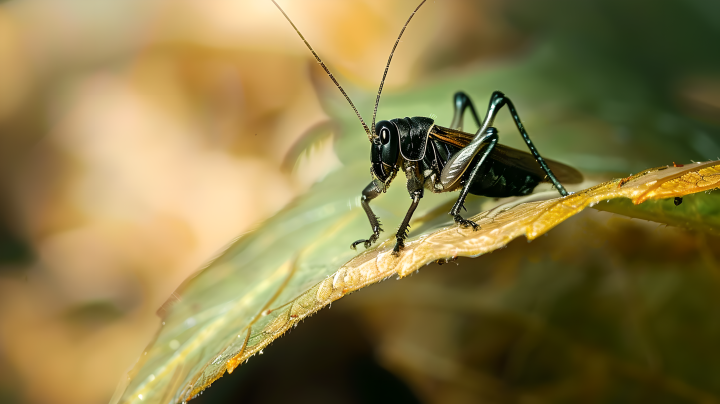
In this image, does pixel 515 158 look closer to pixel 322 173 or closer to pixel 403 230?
pixel 403 230

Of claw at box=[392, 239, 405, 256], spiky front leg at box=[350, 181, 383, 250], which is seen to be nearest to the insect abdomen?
spiky front leg at box=[350, 181, 383, 250]

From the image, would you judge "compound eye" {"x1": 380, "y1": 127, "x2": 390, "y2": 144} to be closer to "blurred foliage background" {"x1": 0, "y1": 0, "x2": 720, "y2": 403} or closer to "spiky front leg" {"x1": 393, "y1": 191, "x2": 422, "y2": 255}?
"spiky front leg" {"x1": 393, "y1": 191, "x2": 422, "y2": 255}

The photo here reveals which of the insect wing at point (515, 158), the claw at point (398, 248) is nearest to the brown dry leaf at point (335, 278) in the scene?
the claw at point (398, 248)

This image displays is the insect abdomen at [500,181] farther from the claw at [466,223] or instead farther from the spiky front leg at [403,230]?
the claw at [466,223]

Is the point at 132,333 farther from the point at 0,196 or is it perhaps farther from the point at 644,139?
the point at 644,139

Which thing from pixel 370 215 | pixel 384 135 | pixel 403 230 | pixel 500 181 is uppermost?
pixel 384 135

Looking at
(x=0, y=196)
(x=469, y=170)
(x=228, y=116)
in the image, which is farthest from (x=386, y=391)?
(x=0, y=196)

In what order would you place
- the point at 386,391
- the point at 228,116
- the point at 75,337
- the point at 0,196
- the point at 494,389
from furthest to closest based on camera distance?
1. the point at 228,116
2. the point at 0,196
3. the point at 75,337
4. the point at 386,391
5. the point at 494,389

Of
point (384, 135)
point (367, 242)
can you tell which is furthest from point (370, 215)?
point (384, 135)
